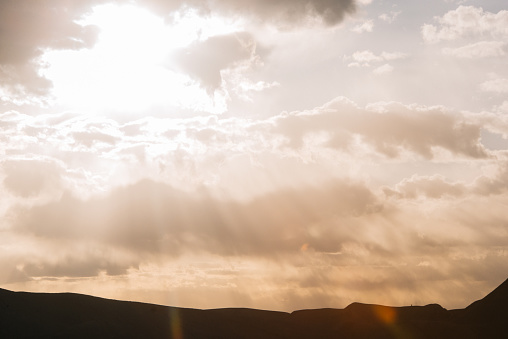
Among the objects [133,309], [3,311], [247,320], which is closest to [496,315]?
[247,320]

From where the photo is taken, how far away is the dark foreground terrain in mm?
119000

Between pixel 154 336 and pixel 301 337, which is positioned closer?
pixel 154 336

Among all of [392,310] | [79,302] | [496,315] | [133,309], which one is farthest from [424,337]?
[79,302]

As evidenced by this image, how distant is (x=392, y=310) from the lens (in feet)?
546

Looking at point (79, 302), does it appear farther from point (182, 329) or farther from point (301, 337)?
point (301, 337)

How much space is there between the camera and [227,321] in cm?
14462

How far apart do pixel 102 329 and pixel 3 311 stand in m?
20.9

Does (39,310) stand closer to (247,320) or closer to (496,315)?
(247,320)

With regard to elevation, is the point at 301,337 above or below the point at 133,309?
below

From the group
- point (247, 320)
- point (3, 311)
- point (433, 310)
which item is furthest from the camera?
point (433, 310)

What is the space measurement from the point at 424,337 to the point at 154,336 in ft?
211

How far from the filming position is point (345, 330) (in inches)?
5871

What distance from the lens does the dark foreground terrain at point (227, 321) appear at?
119000 mm

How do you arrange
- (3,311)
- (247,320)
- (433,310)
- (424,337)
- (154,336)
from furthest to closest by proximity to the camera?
1. (433,310)
2. (247,320)
3. (424,337)
4. (154,336)
5. (3,311)
